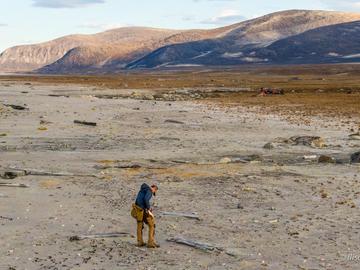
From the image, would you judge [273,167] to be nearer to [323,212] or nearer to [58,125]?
[323,212]

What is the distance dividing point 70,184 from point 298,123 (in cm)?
2404

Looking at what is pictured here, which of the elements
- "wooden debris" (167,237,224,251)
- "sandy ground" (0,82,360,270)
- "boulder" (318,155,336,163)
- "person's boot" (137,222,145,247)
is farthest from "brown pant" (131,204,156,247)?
"boulder" (318,155,336,163)

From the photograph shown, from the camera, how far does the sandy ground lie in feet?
47.5

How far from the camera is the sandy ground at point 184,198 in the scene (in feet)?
47.5

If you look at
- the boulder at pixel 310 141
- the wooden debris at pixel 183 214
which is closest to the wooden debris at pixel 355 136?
the boulder at pixel 310 141

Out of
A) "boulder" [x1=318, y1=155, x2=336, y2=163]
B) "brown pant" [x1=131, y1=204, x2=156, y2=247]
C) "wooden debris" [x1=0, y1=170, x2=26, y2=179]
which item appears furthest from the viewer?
"boulder" [x1=318, y1=155, x2=336, y2=163]

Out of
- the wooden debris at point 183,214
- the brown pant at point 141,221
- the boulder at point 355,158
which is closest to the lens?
the brown pant at point 141,221

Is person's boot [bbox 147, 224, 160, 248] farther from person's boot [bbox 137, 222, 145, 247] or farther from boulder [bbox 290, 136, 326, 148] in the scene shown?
boulder [bbox 290, 136, 326, 148]

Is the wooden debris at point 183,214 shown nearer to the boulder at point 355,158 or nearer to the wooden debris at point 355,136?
the boulder at point 355,158

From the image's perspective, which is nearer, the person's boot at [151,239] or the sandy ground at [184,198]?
the sandy ground at [184,198]

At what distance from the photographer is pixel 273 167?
25.8m

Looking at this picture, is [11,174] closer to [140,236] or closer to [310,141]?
[140,236]

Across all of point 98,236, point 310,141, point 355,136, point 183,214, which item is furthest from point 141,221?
point 355,136

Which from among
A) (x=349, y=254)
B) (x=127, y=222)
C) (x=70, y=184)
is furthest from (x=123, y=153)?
(x=349, y=254)
